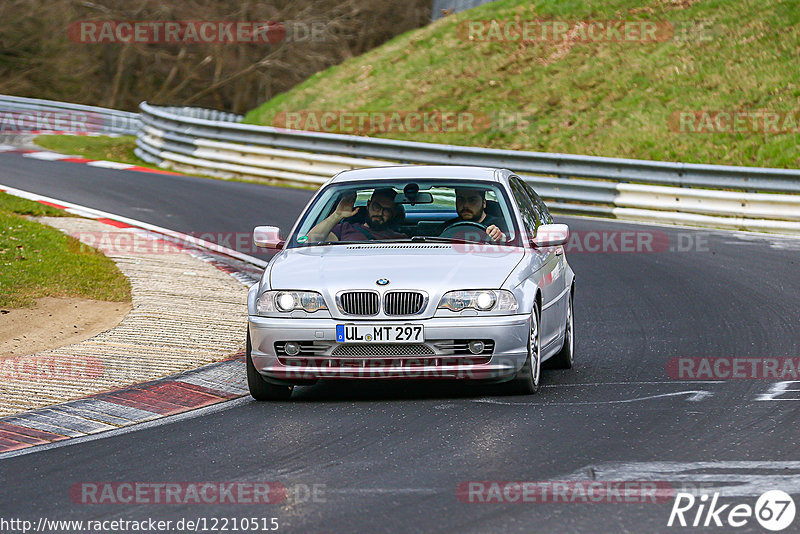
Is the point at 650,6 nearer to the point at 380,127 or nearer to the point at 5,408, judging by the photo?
the point at 380,127

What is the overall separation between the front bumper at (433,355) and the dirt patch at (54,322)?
9.56 ft

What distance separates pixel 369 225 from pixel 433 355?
1617mm

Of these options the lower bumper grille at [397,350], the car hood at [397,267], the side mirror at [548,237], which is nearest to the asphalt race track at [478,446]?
the lower bumper grille at [397,350]

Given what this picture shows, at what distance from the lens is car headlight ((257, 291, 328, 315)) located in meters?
7.99

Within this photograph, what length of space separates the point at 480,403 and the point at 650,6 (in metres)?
24.3

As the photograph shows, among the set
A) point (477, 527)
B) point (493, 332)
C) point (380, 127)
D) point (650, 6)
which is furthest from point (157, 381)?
point (650, 6)

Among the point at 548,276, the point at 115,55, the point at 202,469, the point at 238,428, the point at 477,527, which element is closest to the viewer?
the point at 477,527

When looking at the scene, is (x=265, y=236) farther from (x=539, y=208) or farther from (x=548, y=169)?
(x=548, y=169)

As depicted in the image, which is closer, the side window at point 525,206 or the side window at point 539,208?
the side window at point 525,206

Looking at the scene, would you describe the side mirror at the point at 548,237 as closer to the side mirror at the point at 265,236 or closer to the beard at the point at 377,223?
the beard at the point at 377,223

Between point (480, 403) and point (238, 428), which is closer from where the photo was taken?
point (238, 428)

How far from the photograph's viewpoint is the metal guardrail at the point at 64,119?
33.4 meters

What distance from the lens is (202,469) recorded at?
645 centimetres

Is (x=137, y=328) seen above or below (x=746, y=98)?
below
